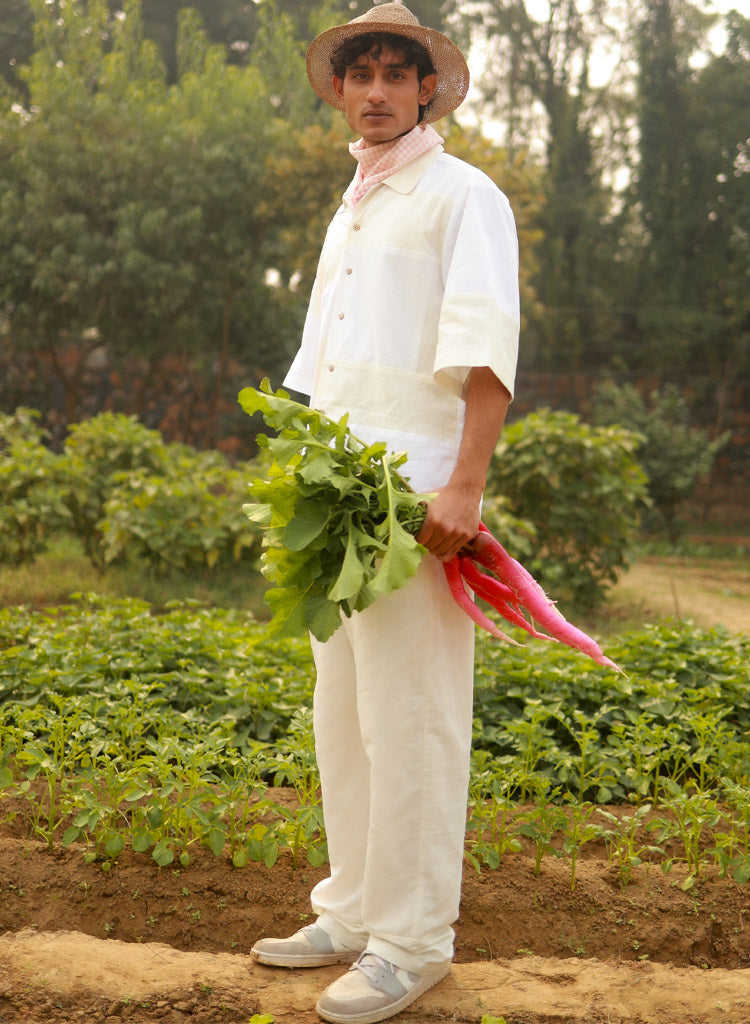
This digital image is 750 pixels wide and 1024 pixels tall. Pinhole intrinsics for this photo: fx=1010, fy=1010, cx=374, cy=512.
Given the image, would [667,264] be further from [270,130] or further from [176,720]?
[176,720]

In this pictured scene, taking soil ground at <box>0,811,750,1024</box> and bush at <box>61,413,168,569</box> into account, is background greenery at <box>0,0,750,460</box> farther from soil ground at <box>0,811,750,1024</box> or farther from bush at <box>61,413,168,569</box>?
soil ground at <box>0,811,750,1024</box>

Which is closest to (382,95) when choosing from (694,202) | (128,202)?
(128,202)

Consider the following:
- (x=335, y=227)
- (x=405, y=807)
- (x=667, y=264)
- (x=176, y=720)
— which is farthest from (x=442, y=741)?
(x=667, y=264)

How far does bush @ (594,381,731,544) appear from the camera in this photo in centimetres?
1045

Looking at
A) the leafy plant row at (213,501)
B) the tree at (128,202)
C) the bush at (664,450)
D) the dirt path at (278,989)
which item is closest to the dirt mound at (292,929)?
the dirt path at (278,989)

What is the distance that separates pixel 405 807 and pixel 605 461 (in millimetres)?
4783

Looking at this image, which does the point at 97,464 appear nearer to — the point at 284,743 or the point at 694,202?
the point at 284,743

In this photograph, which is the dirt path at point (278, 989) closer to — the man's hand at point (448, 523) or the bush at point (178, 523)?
the man's hand at point (448, 523)

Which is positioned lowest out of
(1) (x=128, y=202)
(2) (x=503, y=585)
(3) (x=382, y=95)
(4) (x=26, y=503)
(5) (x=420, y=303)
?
(4) (x=26, y=503)

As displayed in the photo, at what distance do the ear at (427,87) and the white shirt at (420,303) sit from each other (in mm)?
192

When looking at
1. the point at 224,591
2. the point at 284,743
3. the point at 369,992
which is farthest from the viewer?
the point at 224,591

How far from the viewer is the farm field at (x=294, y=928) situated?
1.94 m

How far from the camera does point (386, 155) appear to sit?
210 cm

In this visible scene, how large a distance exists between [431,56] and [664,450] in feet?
29.1
